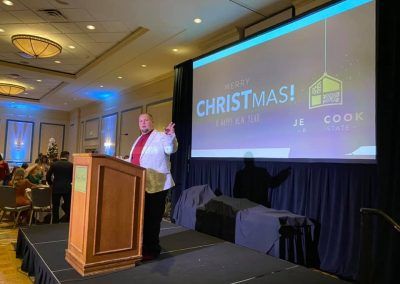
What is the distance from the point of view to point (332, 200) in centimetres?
344

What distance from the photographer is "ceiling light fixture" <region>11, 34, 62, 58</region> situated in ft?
19.5

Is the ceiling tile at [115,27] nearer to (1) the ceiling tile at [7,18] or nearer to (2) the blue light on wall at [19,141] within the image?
(1) the ceiling tile at [7,18]

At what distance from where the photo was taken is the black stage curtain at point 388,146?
285cm

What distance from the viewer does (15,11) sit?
5.09 metres

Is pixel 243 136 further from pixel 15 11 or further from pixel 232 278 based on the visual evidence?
pixel 15 11

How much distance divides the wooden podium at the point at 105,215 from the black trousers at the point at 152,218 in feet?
0.75

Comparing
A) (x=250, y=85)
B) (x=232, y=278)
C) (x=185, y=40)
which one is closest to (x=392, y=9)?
(x=250, y=85)

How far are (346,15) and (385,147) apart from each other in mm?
1469

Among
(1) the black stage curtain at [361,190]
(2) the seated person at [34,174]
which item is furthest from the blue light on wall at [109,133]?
(1) the black stage curtain at [361,190]

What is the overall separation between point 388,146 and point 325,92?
908 millimetres

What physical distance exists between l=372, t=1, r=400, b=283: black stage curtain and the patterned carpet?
331 centimetres

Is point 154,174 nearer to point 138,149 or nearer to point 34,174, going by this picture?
point 138,149

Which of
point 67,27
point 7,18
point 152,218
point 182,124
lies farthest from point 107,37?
point 152,218

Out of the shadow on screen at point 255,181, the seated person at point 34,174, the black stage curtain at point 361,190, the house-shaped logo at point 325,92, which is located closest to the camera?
the black stage curtain at point 361,190
